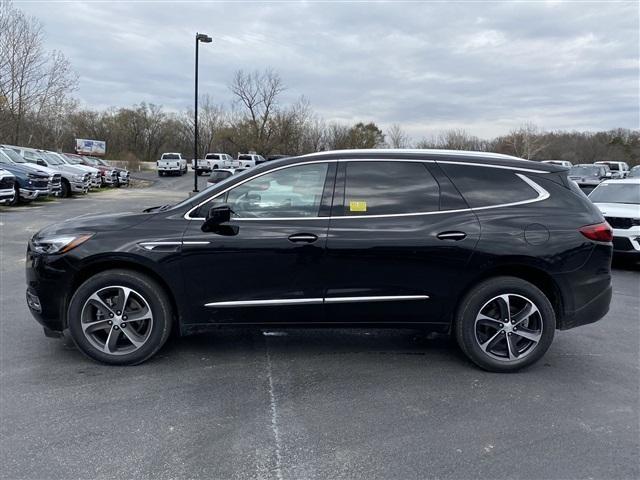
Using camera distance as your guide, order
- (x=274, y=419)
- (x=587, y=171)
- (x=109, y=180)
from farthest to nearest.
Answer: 1. (x=109, y=180)
2. (x=587, y=171)
3. (x=274, y=419)

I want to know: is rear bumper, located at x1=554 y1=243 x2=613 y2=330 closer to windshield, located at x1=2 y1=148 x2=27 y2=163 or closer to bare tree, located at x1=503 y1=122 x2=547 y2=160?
windshield, located at x1=2 y1=148 x2=27 y2=163

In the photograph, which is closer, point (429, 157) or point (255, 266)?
point (255, 266)

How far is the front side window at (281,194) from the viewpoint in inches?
163

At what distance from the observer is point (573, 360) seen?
4613 millimetres

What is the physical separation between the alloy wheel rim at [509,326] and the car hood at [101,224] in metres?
2.92

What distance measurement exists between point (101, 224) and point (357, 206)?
2121mm

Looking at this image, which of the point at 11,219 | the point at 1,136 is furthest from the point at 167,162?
the point at 11,219

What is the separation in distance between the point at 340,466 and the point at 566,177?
314cm

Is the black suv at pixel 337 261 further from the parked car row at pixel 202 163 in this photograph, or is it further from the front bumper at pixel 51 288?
the parked car row at pixel 202 163

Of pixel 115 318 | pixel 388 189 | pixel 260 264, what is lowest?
pixel 115 318

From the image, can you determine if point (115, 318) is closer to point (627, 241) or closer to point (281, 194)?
point (281, 194)

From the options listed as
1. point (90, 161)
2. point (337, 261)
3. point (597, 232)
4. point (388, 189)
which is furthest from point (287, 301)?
point (90, 161)

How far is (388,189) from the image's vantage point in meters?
4.21

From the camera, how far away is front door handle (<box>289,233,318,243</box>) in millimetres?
4012
